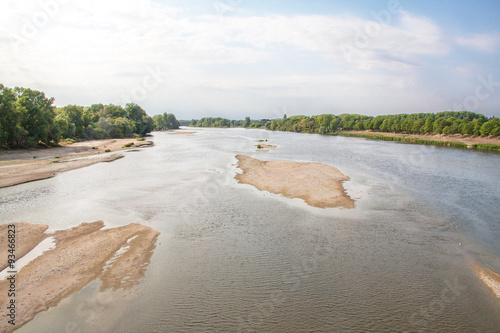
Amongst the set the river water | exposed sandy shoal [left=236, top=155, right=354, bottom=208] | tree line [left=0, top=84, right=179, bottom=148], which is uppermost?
tree line [left=0, top=84, right=179, bottom=148]

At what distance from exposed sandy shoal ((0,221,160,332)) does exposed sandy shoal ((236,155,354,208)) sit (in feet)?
40.1

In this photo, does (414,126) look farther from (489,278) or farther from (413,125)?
(489,278)

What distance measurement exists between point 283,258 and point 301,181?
14874 millimetres

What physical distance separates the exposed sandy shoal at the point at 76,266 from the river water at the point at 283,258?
0.53m

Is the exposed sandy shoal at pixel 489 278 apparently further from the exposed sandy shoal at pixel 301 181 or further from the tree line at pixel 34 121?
the tree line at pixel 34 121

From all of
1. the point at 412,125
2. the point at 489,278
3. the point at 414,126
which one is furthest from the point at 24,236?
the point at 412,125

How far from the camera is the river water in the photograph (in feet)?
27.1

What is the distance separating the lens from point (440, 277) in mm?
10633

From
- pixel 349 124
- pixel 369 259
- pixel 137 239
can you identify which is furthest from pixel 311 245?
pixel 349 124

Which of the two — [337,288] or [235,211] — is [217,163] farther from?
[337,288]

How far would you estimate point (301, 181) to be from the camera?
2614 centimetres

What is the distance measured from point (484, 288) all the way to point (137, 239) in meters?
14.9

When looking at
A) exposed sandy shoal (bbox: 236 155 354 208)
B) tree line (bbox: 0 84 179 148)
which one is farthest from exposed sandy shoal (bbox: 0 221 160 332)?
tree line (bbox: 0 84 179 148)

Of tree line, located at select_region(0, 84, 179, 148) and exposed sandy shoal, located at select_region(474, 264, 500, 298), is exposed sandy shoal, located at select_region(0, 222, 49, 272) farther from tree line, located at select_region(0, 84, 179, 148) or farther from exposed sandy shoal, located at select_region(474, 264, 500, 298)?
tree line, located at select_region(0, 84, 179, 148)
